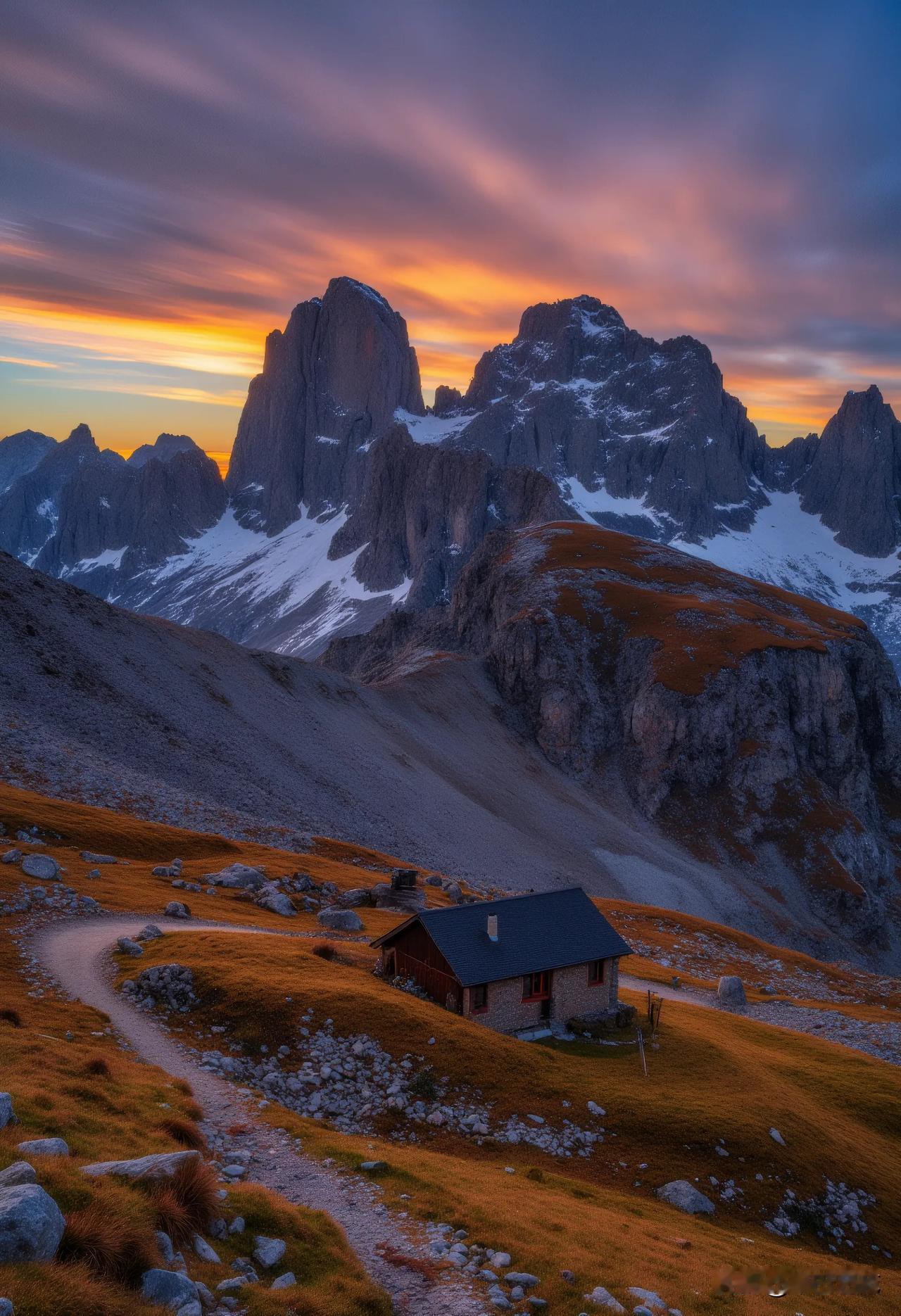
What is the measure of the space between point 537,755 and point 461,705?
48.8 feet

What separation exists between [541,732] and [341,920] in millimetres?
91967

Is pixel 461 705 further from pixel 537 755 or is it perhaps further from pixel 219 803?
pixel 219 803

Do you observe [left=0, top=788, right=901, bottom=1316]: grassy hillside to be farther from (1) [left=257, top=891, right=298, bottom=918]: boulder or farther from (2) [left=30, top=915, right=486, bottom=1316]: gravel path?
(1) [left=257, top=891, right=298, bottom=918]: boulder

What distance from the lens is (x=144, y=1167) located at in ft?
52.0

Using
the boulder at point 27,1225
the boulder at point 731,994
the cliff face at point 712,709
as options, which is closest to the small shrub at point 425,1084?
the boulder at point 27,1225

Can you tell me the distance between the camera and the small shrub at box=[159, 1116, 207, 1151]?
67.1 feet

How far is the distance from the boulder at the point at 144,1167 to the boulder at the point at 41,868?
31240mm

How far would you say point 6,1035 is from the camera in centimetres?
2403

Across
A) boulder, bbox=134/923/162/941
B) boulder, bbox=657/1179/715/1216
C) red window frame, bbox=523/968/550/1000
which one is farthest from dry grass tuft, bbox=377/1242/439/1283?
boulder, bbox=134/923/162/941

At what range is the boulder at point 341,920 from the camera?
5097 centimetres

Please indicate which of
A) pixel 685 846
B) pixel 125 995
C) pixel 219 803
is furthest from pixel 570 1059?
pixel 685 846

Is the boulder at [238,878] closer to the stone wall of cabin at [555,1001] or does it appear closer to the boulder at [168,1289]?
the stone wall of cabin at [555,1001]

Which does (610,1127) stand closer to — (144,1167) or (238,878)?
(144,1167)

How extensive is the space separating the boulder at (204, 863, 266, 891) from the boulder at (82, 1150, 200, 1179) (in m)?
38.4
